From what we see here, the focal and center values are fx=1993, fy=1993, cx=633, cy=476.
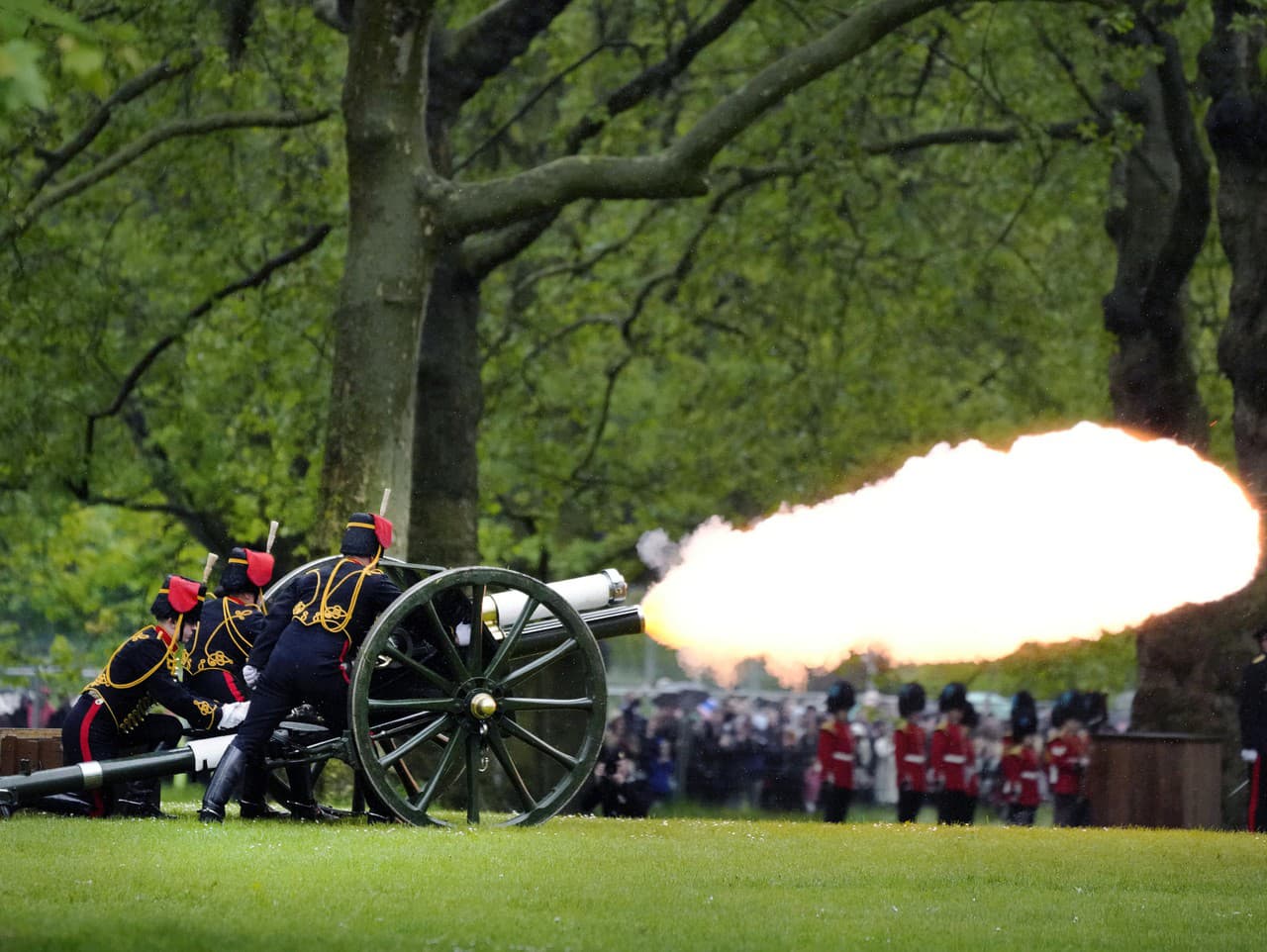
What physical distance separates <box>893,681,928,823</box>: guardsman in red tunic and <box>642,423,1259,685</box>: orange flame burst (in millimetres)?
6069

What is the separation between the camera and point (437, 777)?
1169 cm

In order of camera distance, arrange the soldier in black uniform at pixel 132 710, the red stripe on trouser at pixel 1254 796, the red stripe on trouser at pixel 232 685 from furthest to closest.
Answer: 1. the red stripe on trouser at pixel 1254 796
2. the red stripe on trouser at pixel 232 685
3. the soldier in black uniform at pixel 132 710

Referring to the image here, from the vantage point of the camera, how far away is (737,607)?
46.5 feet

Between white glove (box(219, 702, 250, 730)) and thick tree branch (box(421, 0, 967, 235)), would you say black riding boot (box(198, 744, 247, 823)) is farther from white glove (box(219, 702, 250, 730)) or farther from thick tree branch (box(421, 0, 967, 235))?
thick tree branch (box(421, 0, 967, 235))

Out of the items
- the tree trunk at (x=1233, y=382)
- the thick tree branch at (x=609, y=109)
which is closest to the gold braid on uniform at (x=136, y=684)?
the thick tree branch at (x=609, y=109)

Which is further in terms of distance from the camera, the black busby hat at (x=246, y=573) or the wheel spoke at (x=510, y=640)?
the black busby hat at (x=246, y=573)

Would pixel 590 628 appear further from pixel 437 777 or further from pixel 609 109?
pixel 609 109

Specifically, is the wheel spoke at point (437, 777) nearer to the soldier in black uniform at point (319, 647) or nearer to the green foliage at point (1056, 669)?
the soldier in black uniform at point (319, 647)

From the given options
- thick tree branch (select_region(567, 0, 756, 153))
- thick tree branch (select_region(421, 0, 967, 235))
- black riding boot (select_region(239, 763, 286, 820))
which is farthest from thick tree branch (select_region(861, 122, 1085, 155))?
black riding boot (select_region(239, 763, 286, 820))

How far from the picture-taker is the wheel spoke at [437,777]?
1169cm

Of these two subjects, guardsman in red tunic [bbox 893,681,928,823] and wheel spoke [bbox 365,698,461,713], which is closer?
wheel spoke [bbox 365,698,461,713]

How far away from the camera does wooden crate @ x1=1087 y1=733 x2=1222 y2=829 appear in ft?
53.7

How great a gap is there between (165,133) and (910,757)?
392 inches

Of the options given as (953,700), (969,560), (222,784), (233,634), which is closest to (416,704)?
(222,784)
